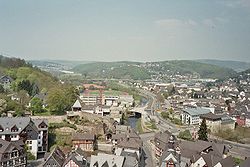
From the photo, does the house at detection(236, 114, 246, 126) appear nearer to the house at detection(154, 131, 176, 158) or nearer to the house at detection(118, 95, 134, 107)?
the house at detection(154, 131, 176, 158)

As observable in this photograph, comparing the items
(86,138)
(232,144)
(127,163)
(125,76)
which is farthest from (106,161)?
(125,76)

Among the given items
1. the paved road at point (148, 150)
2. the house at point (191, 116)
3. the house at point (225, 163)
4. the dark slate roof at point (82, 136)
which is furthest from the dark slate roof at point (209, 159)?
the house at point (191, 116)

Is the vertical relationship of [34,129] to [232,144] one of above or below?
above

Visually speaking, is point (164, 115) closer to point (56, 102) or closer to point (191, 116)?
point (191, 116)

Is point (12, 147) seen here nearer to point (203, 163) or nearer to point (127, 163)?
point (127, 163)

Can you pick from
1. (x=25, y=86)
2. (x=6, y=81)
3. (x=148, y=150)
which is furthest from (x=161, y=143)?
(x=6, y=81)

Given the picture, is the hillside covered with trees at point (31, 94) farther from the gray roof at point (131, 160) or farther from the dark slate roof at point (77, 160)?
the gray roof at point (131, 160)
